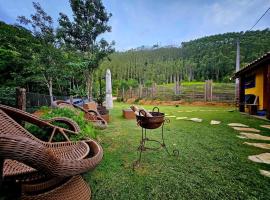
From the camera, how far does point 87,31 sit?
28.9 ft

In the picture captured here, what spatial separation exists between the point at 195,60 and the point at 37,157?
125 feet

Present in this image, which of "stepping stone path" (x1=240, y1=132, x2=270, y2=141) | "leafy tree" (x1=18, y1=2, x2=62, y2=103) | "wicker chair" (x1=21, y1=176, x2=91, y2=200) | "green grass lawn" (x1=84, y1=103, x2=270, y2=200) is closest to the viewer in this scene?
"wicker chair" (x1=21, y1=176, x2=91, y2=200)

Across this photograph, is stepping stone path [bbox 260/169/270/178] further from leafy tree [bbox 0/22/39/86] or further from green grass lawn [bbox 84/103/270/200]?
leafy tree [bbox 0/22/39/86]

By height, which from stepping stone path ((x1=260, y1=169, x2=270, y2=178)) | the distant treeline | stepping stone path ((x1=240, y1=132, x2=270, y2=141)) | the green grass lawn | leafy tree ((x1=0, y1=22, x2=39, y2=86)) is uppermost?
the distant treeline

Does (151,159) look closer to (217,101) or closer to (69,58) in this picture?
(69,58)

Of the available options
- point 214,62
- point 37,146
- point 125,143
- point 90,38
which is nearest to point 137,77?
→ point 214,62

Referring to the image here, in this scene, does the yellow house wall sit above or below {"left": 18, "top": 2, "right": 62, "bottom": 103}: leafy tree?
below

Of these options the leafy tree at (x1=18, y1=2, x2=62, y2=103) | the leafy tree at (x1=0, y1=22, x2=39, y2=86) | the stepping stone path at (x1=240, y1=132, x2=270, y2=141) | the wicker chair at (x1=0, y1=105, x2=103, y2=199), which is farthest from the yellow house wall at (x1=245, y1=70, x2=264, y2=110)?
the leafy tree at (x1=0, y1=22, x2=39, y2=86)

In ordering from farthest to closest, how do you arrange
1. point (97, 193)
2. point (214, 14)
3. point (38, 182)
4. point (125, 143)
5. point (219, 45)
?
point (219, 45), point (214, 14), point (125, 143), point (97, 193), point (38, 182)

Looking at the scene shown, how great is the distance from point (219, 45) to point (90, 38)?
25.8 metres

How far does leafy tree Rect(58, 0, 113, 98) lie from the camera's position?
8.75m

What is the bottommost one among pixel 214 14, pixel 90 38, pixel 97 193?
pixel 97 193

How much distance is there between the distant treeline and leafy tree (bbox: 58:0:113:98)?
13.7 metres

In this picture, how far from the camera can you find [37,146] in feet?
2.73
